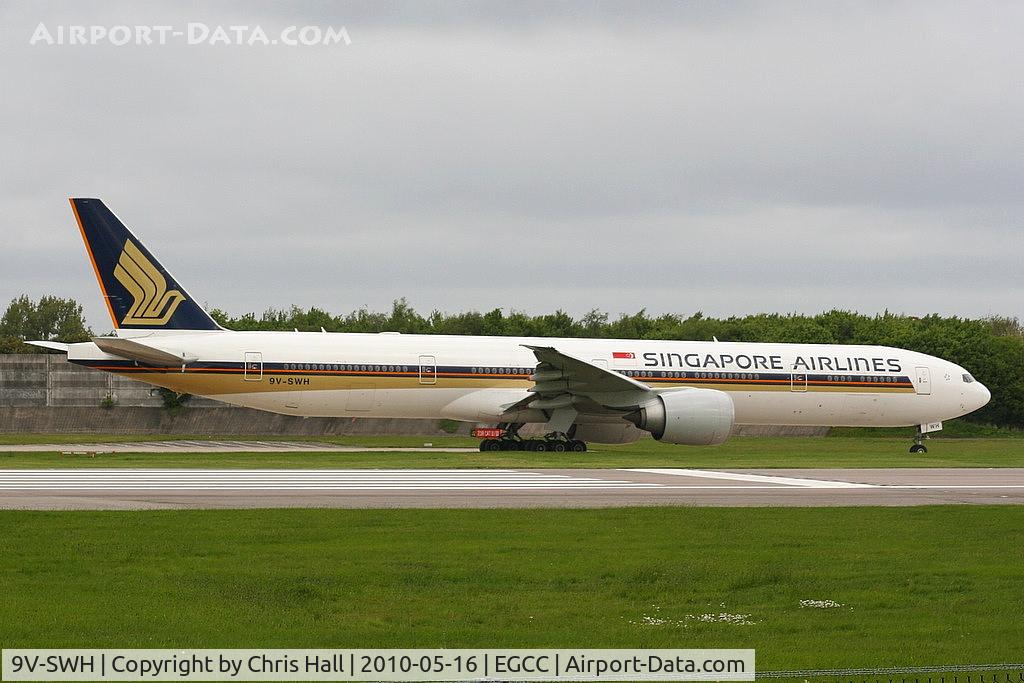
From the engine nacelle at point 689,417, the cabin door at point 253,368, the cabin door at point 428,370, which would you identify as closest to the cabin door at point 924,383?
the engine nacelle at point 689,417

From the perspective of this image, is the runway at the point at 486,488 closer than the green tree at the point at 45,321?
Yes

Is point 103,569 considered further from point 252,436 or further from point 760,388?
point 252,436

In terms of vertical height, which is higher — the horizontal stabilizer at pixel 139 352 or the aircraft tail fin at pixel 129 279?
the aircraft tail fin at pixel 129 279

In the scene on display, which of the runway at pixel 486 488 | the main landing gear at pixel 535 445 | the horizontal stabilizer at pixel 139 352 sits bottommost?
the runway at pixel 486 488

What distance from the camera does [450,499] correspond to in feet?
Result: 60.5

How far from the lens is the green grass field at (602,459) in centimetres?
2655

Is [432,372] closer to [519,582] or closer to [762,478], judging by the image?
[762,478]

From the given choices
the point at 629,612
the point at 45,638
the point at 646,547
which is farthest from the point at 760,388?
the point at 45,638

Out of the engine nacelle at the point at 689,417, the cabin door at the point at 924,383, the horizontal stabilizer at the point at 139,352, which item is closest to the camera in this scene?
the horizontal stabilizer at the point at 139,352

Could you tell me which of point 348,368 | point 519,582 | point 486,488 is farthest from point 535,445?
point 519,582
